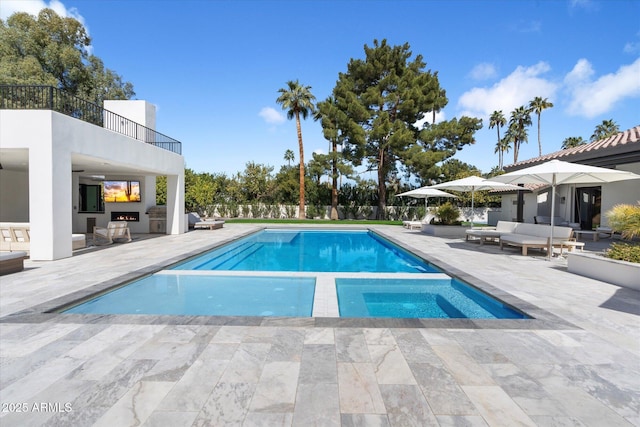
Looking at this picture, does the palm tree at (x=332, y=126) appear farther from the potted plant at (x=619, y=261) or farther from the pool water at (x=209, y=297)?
the pool water at (x=209, y=297)

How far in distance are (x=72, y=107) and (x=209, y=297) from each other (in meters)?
8.26

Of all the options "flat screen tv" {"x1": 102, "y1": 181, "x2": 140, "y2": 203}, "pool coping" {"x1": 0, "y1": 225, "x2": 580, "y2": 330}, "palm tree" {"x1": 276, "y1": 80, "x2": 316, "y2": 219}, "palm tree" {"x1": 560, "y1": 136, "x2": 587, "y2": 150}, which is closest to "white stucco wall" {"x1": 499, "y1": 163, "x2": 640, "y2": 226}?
"pool coping" {"x1": 0, "y1": 225, "x2": 580, "y2": 330}

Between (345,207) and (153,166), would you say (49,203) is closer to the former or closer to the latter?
(153,166)

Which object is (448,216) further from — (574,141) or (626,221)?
(574,141)

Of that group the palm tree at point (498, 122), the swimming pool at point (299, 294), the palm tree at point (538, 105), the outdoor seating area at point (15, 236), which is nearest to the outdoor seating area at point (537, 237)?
the swimming pool at point (299, 294)

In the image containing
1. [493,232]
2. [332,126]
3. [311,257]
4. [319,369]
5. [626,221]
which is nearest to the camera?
[319,369]

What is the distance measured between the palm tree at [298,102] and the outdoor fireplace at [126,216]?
1333 cm

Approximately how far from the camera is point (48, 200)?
26.2 ft

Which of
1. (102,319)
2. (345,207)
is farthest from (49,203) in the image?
(345,207)

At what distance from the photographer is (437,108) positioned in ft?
84.9


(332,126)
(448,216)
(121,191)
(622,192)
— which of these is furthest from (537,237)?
(121,191)

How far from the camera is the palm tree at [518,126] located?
40.8m

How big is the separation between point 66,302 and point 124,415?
359cm

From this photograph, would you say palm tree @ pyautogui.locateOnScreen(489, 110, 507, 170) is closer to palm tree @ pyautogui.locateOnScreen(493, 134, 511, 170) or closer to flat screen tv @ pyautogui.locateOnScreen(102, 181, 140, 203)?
palm tree @ pyautogui.locateOnScreen(493, 134, 511, 170)
